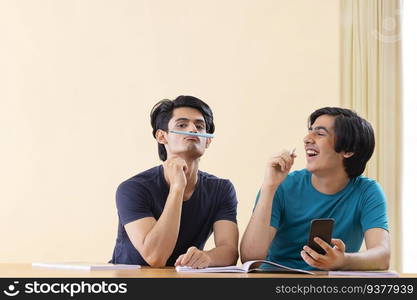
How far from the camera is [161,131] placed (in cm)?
236

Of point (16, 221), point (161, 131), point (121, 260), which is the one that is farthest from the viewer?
point (16, 221)

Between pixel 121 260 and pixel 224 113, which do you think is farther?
pixel 224 113

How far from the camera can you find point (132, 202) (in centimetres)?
212

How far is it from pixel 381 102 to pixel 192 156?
1.90m

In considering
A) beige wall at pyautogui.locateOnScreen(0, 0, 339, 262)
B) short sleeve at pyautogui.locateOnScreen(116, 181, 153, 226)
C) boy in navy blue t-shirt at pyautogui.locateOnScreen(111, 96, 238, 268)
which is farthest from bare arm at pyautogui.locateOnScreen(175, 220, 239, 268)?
beige wall at pyautogui.locateOnScreen(0, 0, 339, 262)

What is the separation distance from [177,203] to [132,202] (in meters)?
0.16

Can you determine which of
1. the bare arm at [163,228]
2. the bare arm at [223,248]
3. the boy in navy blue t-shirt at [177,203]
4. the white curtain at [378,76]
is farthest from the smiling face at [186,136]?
the white curtain at [378,76]

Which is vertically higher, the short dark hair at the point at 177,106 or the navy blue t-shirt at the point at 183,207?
the short dark hair at the point at 177,106

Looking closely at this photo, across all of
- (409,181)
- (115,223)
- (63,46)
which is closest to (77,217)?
(115,223)

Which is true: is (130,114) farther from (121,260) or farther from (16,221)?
(121,260)

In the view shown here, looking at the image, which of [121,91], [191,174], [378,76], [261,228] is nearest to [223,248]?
[261,228]

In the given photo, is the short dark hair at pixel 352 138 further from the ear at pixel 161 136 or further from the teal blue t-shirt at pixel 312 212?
the ear at pixel 161 136

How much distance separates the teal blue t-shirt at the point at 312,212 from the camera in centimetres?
215

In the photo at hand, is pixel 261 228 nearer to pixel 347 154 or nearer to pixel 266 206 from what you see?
pixel 266 206
